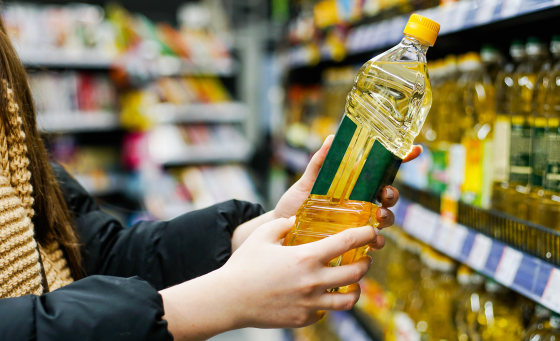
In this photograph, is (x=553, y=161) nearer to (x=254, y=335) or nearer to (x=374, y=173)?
(x=374, y=173)

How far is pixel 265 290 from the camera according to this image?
2.60ft

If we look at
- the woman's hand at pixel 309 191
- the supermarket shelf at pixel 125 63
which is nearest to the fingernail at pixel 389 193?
the woman's hand at pixel 309 191

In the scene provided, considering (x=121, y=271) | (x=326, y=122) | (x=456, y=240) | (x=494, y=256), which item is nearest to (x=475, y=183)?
(x=456, y=240)

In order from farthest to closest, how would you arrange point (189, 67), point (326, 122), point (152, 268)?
point (189, 67) < point (326, 122) < point (152, 268)

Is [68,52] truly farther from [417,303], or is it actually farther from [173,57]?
[417,303]

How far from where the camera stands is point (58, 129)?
3816 millimetres

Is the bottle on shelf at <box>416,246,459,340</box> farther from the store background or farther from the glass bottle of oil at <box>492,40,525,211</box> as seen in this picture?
the glass bottle of oil at <box>492,40,525,211</box>

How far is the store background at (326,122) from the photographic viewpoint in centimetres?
131

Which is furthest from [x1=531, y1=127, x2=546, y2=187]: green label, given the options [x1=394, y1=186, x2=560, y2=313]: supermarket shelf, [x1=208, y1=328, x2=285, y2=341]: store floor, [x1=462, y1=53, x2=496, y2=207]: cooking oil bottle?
[x1=208, y1=328, x2=285, y2=341]: store floor

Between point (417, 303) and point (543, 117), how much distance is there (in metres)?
0.97

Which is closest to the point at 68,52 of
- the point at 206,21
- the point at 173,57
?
the point at 173,57

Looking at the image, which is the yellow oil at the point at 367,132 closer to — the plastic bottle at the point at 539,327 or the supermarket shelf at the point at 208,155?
the plastic bottle at the point at 539,327

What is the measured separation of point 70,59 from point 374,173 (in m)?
3.39

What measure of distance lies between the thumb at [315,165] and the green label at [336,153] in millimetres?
63
